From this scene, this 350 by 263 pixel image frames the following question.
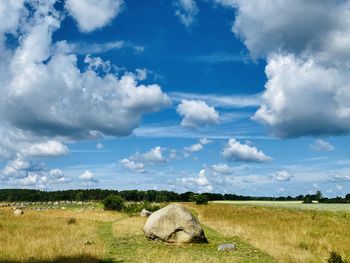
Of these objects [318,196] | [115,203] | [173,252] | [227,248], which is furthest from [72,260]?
[318,196]

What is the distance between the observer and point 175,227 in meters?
27.3

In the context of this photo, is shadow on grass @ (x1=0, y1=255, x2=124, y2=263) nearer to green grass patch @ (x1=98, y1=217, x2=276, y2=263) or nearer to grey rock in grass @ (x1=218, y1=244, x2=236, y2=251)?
green grass patch @ (x1=98, y1=217, x2=276, y2=263)

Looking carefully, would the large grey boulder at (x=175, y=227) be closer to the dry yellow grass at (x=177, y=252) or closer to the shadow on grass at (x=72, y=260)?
the dry yellow grass at (x=177, y=252)

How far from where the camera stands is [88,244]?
2450cm

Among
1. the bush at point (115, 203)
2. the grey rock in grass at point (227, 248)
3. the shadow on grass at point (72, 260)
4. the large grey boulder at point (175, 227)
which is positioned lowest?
the shadow on grass at point (72, 260)

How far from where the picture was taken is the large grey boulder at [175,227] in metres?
26.9

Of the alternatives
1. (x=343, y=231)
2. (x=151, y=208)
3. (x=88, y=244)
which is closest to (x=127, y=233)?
(x=88, y=244)

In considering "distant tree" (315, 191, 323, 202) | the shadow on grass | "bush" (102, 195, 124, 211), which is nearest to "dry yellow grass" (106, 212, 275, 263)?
the shadow on grass

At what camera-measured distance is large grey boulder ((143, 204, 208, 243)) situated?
26.9 m

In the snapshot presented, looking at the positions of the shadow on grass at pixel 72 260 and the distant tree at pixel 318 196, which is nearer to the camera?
the shadow on grass at pixel 72 260

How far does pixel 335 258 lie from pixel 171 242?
1137cm

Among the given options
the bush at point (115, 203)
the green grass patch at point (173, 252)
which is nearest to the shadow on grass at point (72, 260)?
the green grass patch at point (173, 252)

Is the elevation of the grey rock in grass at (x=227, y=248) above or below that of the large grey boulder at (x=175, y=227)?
below

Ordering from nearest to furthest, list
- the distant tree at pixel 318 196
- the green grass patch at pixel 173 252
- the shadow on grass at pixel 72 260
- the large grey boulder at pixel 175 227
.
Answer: the shadow on grass at pixel 72 260 → the green grass patch at pixel 173 252 → the large grey boulder at pixel 175 227 → the distant tree at pixel 318 196
